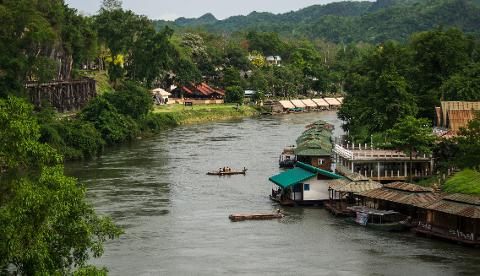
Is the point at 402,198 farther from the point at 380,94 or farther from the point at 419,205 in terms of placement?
the point at 380,94

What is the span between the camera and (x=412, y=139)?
59062 millimetres

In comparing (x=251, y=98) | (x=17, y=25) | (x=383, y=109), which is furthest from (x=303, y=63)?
(x=383, y=109)

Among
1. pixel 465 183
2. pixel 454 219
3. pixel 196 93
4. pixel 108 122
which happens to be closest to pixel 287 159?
pixel 465 183

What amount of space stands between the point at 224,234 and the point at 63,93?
216 ft

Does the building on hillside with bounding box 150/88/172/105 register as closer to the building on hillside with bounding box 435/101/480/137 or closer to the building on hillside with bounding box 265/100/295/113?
the building on hillside with bounding box 265/100/295/113

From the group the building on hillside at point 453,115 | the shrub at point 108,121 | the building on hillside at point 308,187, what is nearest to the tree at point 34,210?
the building on hillside at point 308,187

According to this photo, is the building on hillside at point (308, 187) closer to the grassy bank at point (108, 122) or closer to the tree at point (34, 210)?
the tree at point (34, 210)

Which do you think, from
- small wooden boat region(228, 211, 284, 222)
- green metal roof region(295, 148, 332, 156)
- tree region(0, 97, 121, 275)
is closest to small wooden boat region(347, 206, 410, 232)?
small wooden boat region(228, 211, 284, 222)

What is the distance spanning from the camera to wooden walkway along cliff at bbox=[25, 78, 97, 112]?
101 meters

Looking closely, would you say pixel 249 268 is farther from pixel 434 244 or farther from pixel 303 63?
pixel 303 63

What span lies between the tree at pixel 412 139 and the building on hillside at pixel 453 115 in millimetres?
5083

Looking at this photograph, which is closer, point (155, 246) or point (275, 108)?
point (155, 246)

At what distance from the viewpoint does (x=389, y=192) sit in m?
51.8

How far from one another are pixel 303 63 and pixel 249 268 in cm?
14000
